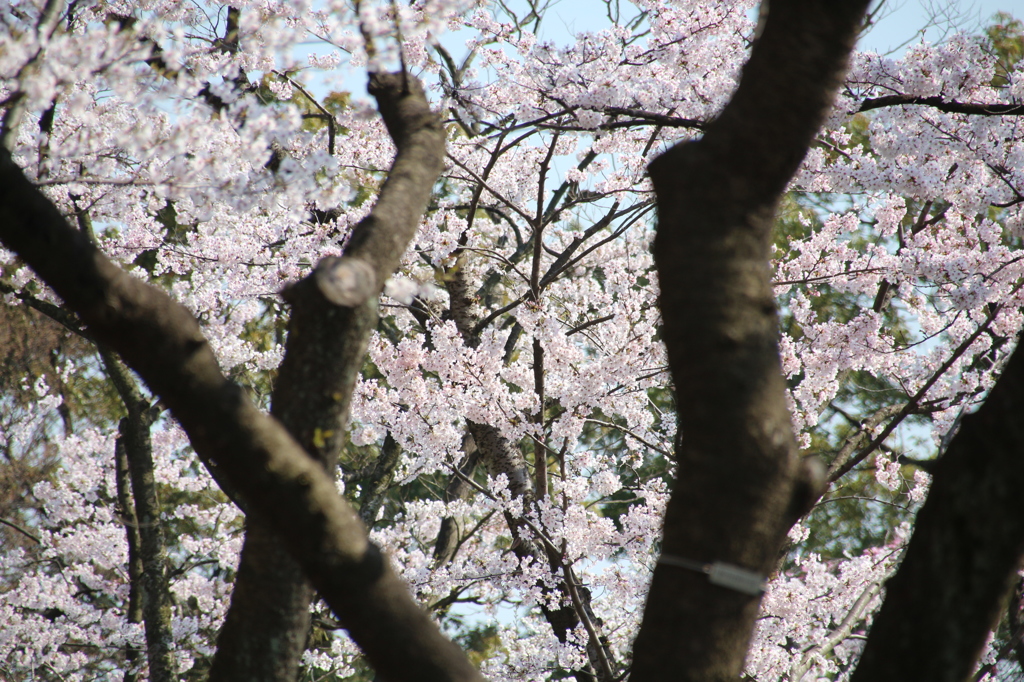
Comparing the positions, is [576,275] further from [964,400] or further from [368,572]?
[368,572]

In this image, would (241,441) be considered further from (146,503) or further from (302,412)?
(146,503)

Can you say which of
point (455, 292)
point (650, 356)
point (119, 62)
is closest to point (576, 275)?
point (455, 292)

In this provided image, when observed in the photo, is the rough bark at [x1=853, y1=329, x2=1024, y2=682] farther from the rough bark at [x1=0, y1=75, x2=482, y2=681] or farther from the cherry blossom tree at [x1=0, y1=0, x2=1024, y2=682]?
the rough bark at [x1=0, y1=75, x2=482, y2=681]

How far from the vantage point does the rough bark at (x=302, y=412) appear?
A: 1.88 meters

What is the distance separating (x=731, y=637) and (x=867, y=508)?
452 inches

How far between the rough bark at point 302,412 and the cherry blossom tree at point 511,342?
11 millimetres

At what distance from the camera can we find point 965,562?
4.95 ft

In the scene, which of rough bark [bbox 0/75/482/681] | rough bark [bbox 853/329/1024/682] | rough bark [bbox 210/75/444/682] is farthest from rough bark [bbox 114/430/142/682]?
rough bark [bbox 853/329/1024/682]

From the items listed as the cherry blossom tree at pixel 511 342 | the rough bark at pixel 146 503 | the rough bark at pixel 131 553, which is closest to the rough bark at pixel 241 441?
the cherry blossom tree at pixel 511 342

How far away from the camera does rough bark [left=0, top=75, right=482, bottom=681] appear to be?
1692mm

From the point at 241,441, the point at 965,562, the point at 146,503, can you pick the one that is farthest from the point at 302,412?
the point at 146,503

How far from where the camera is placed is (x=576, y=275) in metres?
10.1

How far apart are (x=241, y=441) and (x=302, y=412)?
0.93 feet

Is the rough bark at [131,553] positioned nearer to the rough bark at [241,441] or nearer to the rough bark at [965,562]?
the rough bark at [241,441]
